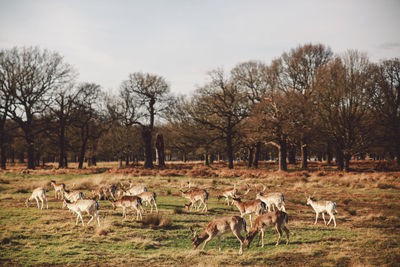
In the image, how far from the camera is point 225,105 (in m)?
39.1

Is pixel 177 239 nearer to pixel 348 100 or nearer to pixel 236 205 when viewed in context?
pixel 236 205

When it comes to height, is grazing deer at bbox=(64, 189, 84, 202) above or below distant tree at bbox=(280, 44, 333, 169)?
below

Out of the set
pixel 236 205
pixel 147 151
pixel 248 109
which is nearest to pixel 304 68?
pixel 248 109

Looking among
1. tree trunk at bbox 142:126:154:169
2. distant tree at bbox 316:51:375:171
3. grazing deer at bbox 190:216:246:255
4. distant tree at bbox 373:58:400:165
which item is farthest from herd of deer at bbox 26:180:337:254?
distant tree at bbox 373:58:400:165

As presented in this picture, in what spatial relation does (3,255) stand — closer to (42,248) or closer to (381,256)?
(42,248)

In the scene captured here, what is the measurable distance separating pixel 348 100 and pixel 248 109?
12.8 metres

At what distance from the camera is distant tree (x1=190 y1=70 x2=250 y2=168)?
38625mm

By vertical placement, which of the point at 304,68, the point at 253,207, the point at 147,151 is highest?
the point at 304,68

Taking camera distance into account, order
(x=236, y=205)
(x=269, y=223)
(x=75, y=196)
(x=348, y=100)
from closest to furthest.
Result: (x=269, y=223) → (x=236, y=205) → (x=75, y=196) → (x=348, y=100)

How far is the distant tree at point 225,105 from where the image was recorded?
127ft

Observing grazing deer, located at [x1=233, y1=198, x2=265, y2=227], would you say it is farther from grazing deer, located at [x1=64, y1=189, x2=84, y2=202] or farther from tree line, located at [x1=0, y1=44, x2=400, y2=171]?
tree line, located at [x1=0, y1=44, x2=400, y2=171]

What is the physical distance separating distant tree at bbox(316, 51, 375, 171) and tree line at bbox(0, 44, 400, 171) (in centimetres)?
10

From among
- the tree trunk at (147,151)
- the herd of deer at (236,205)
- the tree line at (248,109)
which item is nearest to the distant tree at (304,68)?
the tree line at (248,109)

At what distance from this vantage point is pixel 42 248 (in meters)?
8.66
